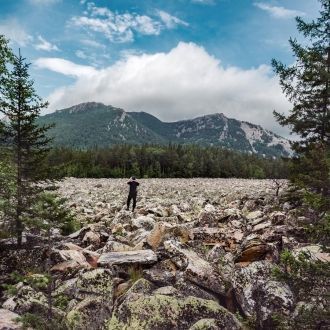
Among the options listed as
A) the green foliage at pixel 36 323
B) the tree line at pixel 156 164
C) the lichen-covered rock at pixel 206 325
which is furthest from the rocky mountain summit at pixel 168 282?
the tree line at pixel 156 164

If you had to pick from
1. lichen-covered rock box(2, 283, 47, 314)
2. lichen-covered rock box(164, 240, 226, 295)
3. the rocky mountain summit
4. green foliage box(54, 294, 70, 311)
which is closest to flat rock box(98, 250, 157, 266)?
the rocky mountain summit

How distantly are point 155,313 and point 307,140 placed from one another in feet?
57.4

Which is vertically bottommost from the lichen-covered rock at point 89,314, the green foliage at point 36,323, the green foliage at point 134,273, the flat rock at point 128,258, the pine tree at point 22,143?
the lichen-covered rock at point 89,314

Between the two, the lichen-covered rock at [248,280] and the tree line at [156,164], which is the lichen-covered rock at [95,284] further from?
the tree line at [156,164]

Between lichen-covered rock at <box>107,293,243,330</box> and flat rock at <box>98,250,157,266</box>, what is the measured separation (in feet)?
7.67

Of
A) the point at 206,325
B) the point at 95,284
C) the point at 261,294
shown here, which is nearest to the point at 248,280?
the point at 261,294

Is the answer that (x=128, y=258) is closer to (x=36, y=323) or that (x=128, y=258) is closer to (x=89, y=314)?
(x=89, y=314)

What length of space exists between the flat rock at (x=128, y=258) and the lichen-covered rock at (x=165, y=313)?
2.34m

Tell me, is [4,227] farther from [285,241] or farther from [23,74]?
[285,241]

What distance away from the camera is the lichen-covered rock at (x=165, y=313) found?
8.38m

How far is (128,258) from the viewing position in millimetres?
11578

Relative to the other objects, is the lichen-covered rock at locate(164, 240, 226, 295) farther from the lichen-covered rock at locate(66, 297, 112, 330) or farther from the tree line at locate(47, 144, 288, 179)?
the tree line at locate(47, 144, 288, 179)

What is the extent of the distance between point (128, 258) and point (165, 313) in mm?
3230

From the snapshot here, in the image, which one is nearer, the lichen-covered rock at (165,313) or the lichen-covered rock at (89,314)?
the lichen-covered rock at (165,313)
